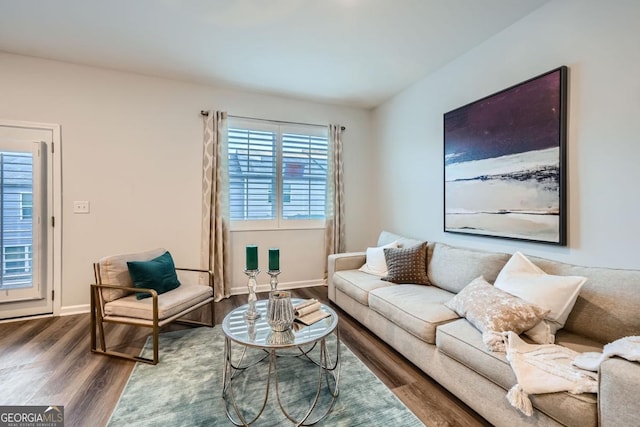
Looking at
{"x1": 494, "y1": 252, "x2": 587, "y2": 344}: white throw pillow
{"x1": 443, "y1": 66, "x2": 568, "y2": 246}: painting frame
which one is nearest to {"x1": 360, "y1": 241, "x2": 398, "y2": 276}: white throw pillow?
{"x1": 443, "y1": 66, "x2": 568, "y2": 246}: painting frame

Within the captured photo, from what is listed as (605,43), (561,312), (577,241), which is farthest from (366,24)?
(561,312)

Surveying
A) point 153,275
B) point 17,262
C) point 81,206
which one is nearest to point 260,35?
point 153,275

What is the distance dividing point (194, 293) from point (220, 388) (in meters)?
1.00

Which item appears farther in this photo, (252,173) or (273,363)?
(252,173)

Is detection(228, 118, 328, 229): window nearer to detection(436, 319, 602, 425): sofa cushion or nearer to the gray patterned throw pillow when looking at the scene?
the gray patterned throw pillow

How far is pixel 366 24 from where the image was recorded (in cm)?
238

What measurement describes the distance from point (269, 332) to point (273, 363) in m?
0.22

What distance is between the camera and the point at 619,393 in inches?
42.3

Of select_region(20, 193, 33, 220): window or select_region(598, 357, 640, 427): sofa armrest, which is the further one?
select_region(20, 193, 33, 220): window

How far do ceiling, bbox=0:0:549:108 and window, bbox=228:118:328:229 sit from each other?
2.35ft

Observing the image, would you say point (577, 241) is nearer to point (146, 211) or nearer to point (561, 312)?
point (561, 312)

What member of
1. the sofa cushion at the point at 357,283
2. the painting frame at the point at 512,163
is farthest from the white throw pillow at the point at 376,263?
the painting frame at the point at 512,163

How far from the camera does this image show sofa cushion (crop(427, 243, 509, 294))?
7.28ft
